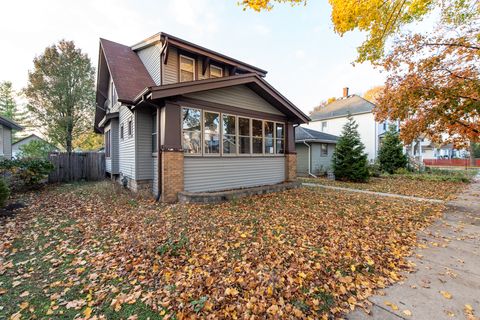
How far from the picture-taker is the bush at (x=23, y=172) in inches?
351

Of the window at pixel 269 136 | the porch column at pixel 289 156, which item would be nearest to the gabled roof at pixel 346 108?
the porch column at pixel 289 156

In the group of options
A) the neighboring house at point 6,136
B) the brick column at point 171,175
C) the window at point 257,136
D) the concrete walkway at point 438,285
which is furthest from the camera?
the neighboring house at point 6,136

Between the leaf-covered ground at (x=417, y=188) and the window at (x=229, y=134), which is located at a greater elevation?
the window at (x=229, y=134)

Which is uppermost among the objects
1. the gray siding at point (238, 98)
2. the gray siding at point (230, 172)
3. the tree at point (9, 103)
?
the tree at point (9, 103)

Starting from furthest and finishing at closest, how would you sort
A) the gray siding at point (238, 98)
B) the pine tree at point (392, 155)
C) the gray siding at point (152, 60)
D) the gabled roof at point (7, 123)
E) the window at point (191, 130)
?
the pine tree at point (392, 155) → the gabled roof at point (7, 123) → the gray siding at point (152, 60) → the gray siding at point (238, 98) → the window at point (191, 130)

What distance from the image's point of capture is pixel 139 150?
841cm

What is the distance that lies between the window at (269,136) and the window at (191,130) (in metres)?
3.49

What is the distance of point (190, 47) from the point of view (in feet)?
30.3

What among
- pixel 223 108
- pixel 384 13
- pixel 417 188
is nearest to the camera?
pixel 384 13

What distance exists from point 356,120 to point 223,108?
2117cm

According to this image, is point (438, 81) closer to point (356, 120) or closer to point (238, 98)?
point (238, 98)

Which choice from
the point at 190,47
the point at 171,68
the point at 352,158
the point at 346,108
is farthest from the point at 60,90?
the point at 346,108

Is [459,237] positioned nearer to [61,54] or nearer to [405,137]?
[405,137]

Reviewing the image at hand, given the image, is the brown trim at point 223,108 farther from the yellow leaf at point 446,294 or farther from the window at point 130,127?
the yellow leaf at point 446,294
